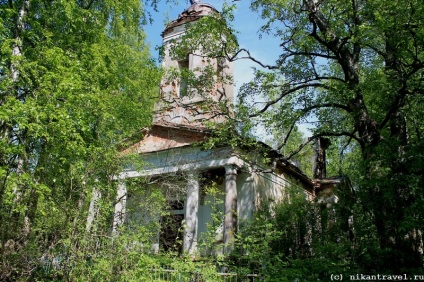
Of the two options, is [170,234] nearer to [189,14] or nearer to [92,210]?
[92,210]

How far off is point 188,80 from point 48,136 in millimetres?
5269

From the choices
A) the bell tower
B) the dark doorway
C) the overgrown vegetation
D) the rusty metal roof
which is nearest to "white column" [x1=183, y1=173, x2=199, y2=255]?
the dark doorway

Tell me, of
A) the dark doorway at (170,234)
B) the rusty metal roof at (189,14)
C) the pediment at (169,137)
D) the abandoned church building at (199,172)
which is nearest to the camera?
the dark doorway at (170,234)

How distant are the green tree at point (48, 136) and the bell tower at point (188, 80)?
7.82ft

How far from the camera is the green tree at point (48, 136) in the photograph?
255 inches

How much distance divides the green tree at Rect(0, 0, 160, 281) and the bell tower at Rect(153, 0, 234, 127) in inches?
93.9

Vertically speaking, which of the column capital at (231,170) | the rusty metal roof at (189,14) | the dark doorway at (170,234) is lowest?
the dark doorway at (170,234)

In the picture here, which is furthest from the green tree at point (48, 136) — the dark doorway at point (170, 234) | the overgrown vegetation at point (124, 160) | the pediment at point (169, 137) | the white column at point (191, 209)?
the white column at point (191, 209)

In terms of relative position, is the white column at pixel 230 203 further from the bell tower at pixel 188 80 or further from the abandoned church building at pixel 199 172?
the bell tower at pixel 188 80

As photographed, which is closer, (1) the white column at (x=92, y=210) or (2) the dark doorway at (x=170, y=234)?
(1) the white column at (x=92, y=210)

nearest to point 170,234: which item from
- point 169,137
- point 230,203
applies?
point 230,203

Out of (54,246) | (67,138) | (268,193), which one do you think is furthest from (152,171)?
(54,246)

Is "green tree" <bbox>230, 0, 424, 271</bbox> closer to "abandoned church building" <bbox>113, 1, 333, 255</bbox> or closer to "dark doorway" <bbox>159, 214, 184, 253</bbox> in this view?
"abandoned church building" <bbox>113, 1, 333, 255</bbox>

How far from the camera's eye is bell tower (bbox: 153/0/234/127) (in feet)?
36.6
